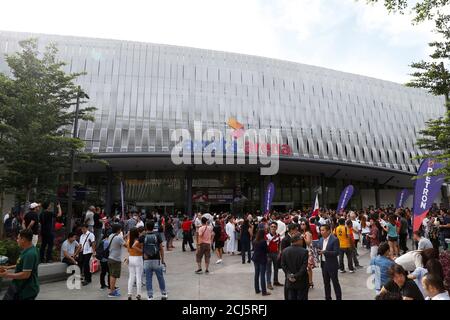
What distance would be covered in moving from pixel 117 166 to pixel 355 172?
97.4 feet

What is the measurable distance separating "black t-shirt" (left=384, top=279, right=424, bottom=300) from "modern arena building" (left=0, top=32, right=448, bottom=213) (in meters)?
27.3

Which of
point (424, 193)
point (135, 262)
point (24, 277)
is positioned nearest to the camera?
point (24, 277)

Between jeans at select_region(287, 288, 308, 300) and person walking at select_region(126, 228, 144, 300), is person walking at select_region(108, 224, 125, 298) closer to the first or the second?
person walking at select_region(126, 228, 144, 300)

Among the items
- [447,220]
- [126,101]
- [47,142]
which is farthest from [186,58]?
[447,220]

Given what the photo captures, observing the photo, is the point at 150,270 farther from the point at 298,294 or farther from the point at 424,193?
the point at 424,193

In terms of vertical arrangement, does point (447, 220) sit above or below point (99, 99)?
below

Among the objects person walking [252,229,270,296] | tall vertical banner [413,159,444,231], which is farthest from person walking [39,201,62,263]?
tall vertical banner [413,159,444,231]

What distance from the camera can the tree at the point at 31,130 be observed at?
1288cm

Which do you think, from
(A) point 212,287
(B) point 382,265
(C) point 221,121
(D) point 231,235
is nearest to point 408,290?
(B) point 382,265

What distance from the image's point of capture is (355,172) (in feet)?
132

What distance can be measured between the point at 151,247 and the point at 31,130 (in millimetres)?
8911

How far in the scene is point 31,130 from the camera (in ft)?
→ 42.0

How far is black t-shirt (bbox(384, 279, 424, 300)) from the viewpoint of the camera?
14.3ft
